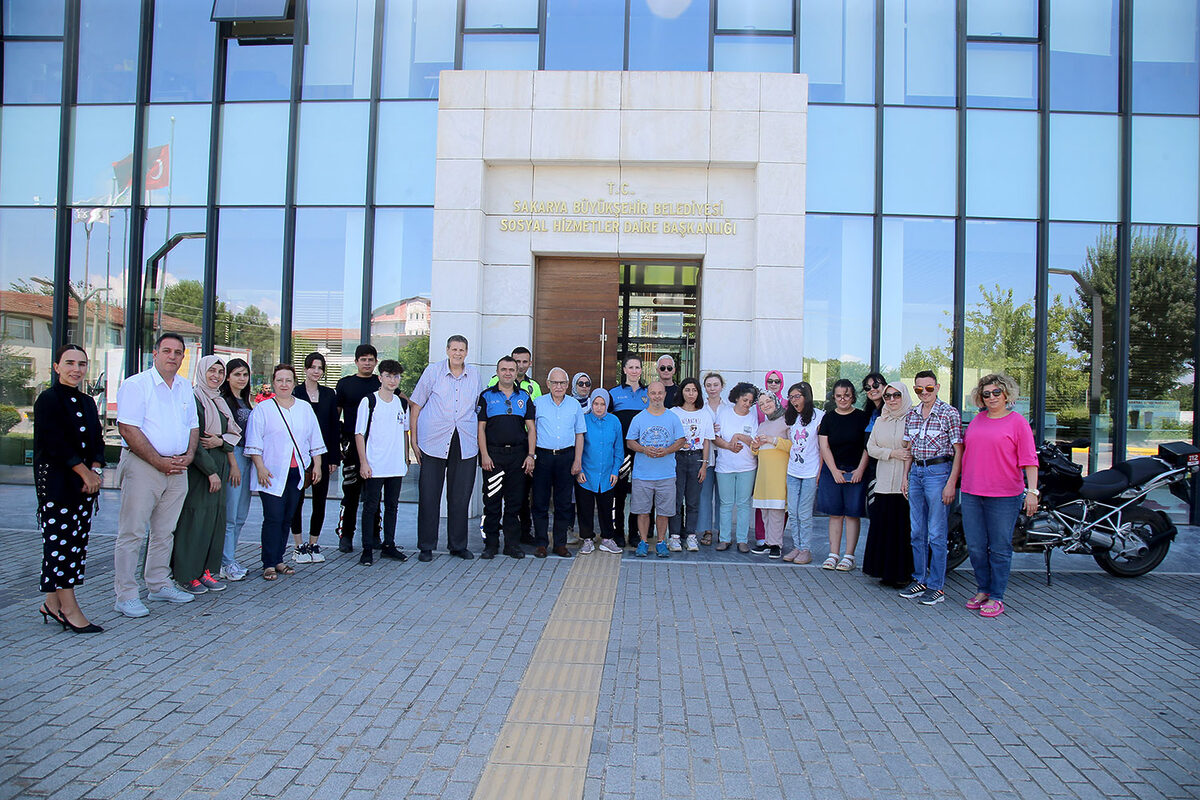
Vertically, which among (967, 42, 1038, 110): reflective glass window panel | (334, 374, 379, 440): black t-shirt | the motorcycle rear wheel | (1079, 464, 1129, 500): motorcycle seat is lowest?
the motorcycle rear wheel

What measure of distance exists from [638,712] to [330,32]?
416 inches

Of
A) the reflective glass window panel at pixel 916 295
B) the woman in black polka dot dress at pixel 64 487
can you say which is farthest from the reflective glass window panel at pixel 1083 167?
the woman in black polka dot dress at pixel 64 487

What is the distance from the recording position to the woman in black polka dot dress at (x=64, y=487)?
16.5 ft

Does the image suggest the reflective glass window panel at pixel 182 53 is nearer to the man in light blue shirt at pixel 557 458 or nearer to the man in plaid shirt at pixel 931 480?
the man in light blue shirt at pixel 557 458

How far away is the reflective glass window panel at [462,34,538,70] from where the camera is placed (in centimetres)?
1074

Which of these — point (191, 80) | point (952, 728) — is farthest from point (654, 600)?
point (191, 80)

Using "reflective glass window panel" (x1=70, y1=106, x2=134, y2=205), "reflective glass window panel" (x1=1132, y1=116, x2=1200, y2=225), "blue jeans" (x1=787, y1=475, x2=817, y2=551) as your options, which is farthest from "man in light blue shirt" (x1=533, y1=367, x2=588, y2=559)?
"reflective glass window panel" (x1=1132, y1=116, x2=1200, y2=225)

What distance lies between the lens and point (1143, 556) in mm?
7355

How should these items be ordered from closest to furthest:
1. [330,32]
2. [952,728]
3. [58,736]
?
[58,736], [952,728], [330,32]

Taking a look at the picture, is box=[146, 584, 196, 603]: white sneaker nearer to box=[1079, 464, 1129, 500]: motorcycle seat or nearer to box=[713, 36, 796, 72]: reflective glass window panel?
box=[1079, 464, 1129, 500]: motorcycle seat

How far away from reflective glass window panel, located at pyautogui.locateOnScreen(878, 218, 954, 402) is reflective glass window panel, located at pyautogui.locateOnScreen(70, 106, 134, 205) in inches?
428

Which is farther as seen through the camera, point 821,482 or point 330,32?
point 330,32

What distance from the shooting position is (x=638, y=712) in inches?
160

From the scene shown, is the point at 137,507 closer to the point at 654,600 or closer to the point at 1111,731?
the point at 654,600
